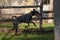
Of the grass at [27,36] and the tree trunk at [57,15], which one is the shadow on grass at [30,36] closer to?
the grass at [27,36]

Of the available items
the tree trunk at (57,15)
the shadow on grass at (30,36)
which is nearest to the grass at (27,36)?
the shadow on grass at (30,36)

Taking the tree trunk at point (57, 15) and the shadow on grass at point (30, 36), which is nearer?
the tree trunk at point (57, 15)

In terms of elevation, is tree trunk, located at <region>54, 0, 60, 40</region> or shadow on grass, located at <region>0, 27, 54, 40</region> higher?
tree trunk, located at <region>54, 0, 60, 40</region>

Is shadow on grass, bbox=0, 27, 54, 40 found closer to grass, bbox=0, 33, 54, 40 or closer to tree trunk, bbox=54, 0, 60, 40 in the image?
grass, bbox=0, 33, 54, 40

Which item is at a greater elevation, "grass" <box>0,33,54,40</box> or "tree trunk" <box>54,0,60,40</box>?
"tree trunk" <box>54,0,60,40</box>

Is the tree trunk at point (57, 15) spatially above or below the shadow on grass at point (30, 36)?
above

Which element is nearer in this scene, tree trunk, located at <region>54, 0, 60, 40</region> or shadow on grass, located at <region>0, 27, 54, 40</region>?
tree trunk, located at <region>54, 0, 60, 40</region>

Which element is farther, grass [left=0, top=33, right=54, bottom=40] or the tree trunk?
grass [left=0, top=33, right=54, bottom=40]

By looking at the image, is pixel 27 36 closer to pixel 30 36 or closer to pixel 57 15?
pixel 30 36

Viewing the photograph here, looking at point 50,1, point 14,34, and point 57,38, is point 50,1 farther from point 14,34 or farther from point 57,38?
point 57,38

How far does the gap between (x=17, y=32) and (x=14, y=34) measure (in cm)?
13

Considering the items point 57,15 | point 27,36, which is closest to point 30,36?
point 27,36

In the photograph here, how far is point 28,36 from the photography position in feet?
28.3

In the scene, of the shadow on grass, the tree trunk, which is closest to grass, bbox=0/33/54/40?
the shadow on grass
